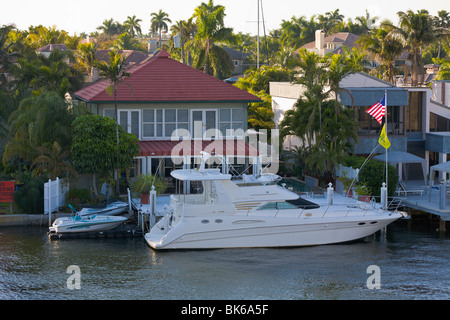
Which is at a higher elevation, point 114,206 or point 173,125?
point 173,125

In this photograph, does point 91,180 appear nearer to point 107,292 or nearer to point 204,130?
point 204,130

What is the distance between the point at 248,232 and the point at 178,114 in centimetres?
1170

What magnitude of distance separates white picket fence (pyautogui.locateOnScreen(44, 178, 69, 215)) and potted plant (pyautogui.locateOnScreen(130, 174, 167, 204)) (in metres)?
3.41

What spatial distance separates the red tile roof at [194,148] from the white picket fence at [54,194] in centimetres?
435

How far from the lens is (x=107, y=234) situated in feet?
104

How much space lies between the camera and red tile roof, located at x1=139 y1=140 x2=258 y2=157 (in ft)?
122

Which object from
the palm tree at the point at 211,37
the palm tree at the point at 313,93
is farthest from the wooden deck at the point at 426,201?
the palm tree at the point at 211,37

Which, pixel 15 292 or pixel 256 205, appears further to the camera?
pixel 256 205

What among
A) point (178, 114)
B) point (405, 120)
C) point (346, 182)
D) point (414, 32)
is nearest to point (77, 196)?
point (178, 114)

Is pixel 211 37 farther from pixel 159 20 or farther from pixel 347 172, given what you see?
pixel 159 20

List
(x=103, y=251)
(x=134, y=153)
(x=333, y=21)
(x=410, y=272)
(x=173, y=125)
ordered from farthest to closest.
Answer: (x=333, y=21)
(x=173, y=125)
(x=134, y=153)
(x=103, y=251)
(x=410, y=272)
